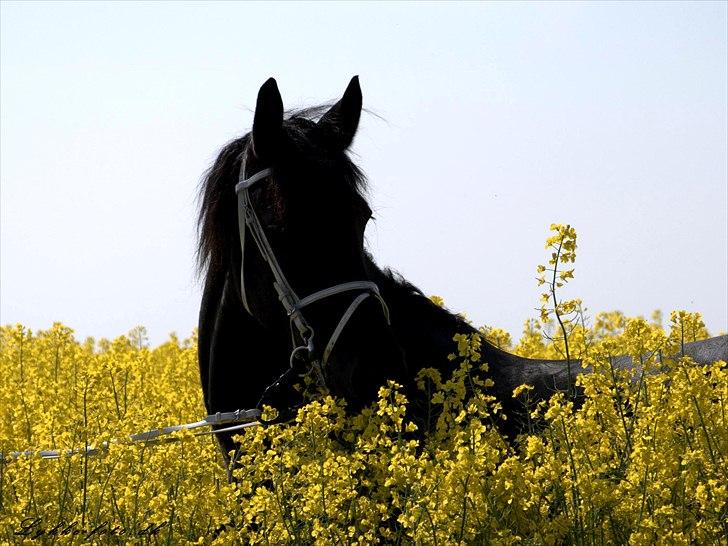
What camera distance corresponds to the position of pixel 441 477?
3.66 meters

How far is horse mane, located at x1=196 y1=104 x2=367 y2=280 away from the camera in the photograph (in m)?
4.83

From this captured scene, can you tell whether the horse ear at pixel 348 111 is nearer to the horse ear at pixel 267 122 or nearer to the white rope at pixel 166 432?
the horse ear at pixel 267 122

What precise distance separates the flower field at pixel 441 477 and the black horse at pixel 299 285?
0.24 meters

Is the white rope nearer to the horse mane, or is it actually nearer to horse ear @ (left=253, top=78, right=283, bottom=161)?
the horse mane

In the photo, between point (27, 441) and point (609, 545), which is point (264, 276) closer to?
point (609, 545)

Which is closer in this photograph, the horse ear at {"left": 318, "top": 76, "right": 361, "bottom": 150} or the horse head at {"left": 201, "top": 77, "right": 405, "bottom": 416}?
the horse head at {"left": 201, "top": 77, "right": 405, "bottom": 416}

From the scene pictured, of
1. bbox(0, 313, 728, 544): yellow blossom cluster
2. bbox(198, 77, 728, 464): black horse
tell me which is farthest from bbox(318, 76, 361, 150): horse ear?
bbox(0, 313, 728, 544): yellow blossom cluster

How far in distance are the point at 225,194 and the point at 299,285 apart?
24.4 inches

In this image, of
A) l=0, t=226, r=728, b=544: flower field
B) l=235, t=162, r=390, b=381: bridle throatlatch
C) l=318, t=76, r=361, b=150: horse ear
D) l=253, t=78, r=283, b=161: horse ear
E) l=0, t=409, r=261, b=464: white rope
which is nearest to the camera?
l=0, t=226, r=728, b=544: flower field

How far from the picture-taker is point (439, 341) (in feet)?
16.8

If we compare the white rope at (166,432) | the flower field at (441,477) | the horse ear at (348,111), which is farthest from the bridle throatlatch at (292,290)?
the horse ear at (348,111)

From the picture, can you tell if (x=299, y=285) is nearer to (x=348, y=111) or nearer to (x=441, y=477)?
(x=348, y=111)

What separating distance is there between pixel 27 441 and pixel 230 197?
→ 2279mm

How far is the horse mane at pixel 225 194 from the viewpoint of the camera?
483 centimetres
